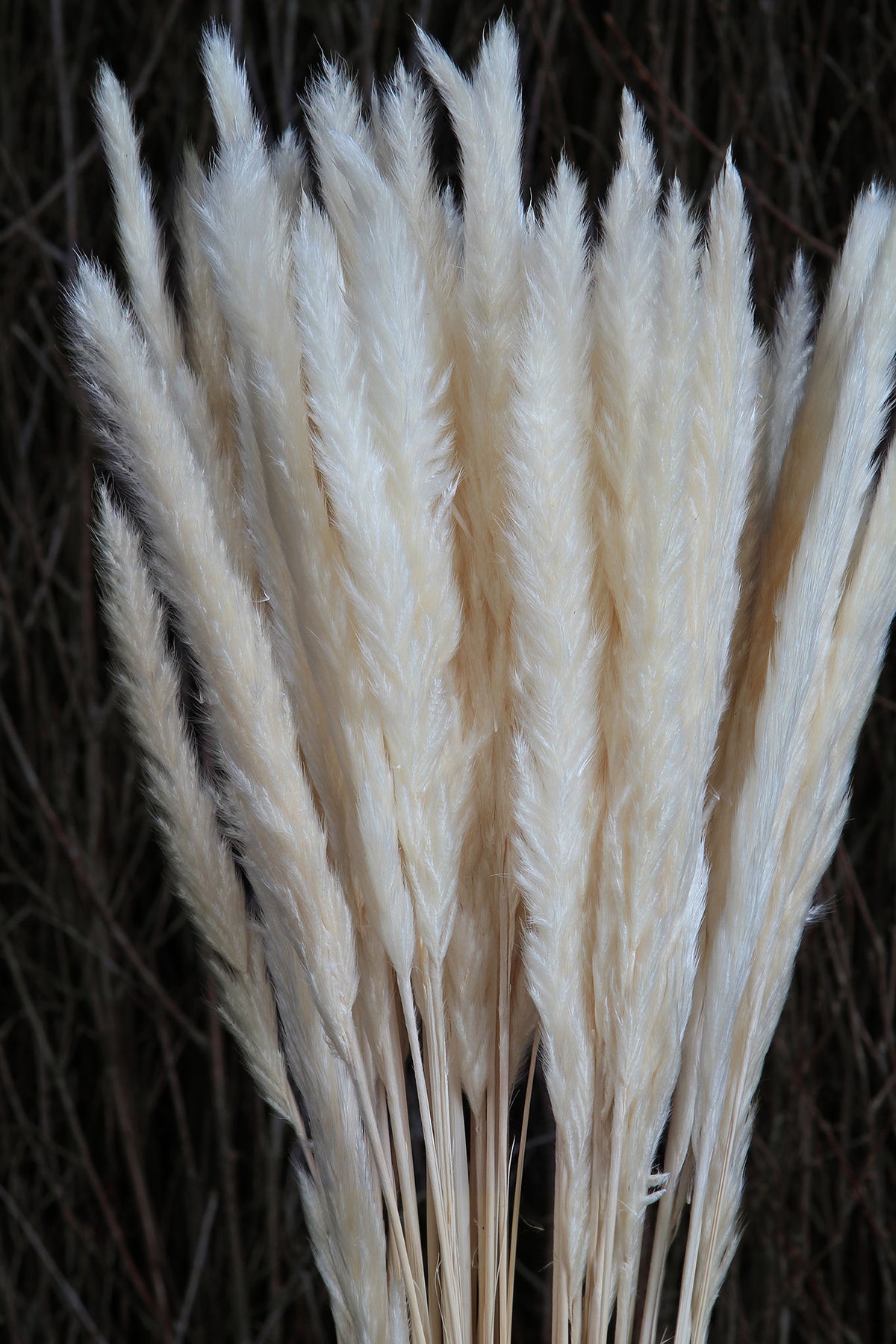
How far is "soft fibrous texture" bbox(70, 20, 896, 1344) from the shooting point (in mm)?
363

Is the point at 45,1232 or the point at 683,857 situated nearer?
the point at 683,857

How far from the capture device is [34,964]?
927mm

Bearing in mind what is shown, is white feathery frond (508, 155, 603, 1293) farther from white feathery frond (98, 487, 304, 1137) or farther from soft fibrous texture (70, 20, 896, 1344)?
white feathery frond (98, 487, 304, 1137)

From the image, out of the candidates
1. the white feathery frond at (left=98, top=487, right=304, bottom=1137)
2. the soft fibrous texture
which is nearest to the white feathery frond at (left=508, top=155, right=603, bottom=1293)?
the soft fibrous texture

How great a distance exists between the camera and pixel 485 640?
16.4 inches

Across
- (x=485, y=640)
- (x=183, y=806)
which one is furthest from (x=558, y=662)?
(x=183, y=806)

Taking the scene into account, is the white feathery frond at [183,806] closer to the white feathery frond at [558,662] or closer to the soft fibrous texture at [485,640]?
the soft fibrous texture at [485,640]

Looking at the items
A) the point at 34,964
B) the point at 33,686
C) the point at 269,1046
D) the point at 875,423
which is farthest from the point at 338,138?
the point at 34,964

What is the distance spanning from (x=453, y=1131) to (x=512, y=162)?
41 centimetres

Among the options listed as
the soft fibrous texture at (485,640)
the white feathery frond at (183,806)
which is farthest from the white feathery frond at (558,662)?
the white feathery frond at (183,806)

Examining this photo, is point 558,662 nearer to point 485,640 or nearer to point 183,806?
point 485,640

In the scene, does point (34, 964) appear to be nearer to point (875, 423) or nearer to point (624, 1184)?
point (624, 1184)

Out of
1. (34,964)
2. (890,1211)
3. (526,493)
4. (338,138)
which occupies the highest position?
(338,138)

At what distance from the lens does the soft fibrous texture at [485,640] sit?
36 cm
